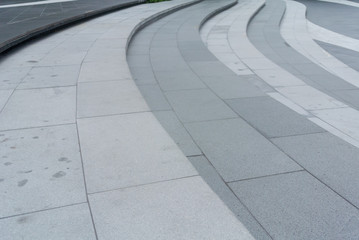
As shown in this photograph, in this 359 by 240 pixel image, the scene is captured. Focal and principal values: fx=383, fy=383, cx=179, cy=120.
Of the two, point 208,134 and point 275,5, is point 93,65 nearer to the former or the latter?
point 208,134

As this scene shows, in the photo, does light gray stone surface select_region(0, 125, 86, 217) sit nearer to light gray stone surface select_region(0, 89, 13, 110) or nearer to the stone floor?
the stone floor

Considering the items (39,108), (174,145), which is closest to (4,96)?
(39,108)

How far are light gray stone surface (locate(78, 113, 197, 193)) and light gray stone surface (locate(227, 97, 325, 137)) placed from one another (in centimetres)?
141

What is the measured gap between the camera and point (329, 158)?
14.4 ft

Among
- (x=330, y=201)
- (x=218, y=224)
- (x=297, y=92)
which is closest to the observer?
(x=218, y=224)

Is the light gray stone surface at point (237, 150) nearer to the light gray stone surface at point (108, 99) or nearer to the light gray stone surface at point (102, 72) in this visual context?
the light gray stone surface at point (108, 99)

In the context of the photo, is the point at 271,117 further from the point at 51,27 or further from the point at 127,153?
the point at 51,27

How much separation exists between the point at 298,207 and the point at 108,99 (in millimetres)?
3555

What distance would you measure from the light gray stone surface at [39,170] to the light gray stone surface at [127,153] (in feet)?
0.49

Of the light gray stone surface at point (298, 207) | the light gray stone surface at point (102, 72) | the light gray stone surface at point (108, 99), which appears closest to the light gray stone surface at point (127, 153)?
the light gray stone surface at point (108, 99)

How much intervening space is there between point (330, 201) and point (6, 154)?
3402mm

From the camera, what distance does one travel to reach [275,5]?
880 inches

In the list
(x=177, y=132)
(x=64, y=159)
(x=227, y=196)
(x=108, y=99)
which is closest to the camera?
(x=227, y=196)

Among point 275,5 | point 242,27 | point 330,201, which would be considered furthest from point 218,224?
point 275,5
